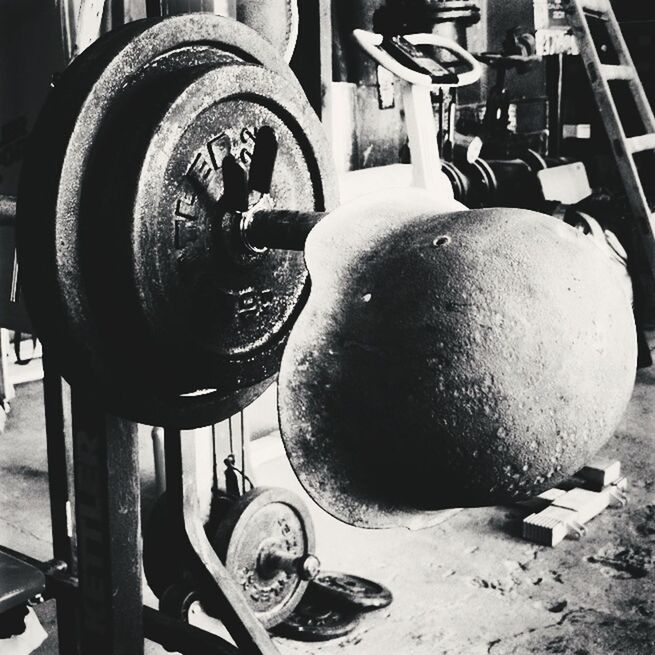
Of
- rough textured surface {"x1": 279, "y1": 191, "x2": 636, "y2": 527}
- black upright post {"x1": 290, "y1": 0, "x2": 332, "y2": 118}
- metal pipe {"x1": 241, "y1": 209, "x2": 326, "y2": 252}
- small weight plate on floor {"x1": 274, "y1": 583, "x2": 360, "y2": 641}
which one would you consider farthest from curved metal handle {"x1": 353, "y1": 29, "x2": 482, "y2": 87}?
rough textured surface {"x1": 279, "y1": 191, "x2": 636, "y2": 527}

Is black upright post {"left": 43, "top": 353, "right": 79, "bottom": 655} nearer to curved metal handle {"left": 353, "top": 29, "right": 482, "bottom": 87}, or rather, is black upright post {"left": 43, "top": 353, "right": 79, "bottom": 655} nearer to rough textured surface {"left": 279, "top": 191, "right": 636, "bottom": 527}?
rough textured surface {"left": 279, "top": 191, "right": 636, "bottom": 527}

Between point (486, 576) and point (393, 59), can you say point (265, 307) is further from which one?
point (393, 59)

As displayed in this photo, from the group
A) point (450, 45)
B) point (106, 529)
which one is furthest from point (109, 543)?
point (450, 45)

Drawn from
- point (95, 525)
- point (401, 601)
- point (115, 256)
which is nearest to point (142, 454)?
point (401, 601)

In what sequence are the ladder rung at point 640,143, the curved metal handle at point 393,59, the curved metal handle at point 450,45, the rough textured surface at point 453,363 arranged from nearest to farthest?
the rough textured surface at point 453,363, the curved metal handle at point 393,59, the curved metal handle at point 450,45, the ladder rung at point 640,143

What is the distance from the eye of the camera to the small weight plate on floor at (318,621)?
2068 mm

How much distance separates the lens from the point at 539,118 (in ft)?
19.4

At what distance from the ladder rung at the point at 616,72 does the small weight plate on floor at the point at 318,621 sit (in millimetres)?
2936

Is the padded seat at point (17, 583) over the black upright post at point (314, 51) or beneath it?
beneath

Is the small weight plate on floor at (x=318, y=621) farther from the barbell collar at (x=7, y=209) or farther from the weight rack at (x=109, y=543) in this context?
the barbell collar at (x=7, y=209)

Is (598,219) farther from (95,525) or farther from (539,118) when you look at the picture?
(95,525)

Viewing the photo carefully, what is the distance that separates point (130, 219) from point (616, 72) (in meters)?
3.74

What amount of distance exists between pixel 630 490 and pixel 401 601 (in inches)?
40.1

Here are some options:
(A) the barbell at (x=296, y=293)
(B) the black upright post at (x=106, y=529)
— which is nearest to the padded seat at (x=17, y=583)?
(B) the black upright post at (x=106, y=529)
